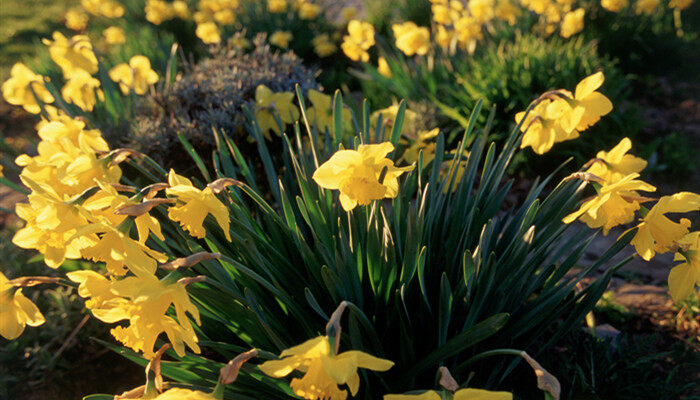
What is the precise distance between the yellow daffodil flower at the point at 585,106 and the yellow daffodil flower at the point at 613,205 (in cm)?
30

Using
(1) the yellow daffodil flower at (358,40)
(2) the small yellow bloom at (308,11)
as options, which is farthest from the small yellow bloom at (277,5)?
(1) the yellow daffodil flower at (358,40)

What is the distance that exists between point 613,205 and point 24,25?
357 inches

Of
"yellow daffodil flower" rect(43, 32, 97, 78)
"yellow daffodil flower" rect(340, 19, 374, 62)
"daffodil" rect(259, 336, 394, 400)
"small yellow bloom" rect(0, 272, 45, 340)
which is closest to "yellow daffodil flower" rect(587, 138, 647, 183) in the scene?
"daffodil" rect(259, 336, 394, 400)

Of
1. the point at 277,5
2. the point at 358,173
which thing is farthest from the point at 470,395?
the point at 277,5

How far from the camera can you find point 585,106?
4.99ft

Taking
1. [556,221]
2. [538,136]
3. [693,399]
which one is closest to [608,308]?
[693,399]

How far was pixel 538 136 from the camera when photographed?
1656mm

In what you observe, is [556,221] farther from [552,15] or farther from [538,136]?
[552,15]

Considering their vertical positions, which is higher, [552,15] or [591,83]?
[591,83]

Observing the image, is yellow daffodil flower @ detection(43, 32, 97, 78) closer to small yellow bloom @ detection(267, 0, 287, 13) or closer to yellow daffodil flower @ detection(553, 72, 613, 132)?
yellow daffodil flower @ detection(553, 72, 613, 132)

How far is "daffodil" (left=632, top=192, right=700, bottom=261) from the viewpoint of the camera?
1243 millimetres

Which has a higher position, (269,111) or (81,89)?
(81,89)

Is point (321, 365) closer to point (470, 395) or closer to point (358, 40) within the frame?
point (470, 395)

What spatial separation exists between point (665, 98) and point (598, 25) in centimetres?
104
